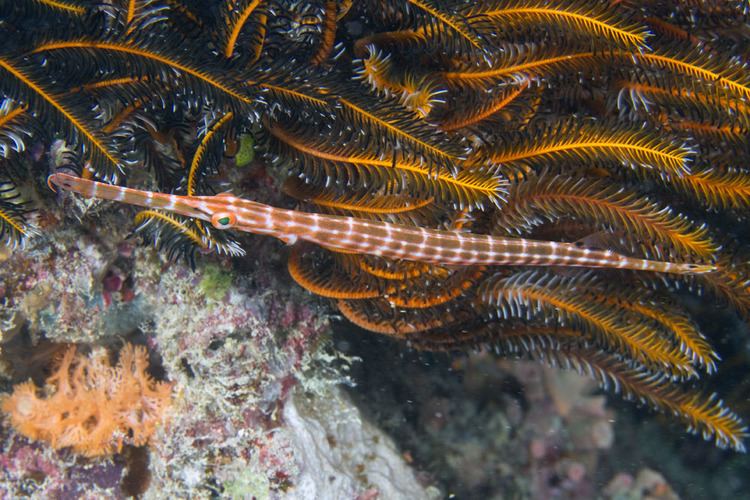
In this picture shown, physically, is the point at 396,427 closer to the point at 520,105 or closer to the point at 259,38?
the point at 520,105

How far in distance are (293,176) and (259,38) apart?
41.9 inches

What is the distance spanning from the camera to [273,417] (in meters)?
4.16

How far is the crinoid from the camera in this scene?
3061mm

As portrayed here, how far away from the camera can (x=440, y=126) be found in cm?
376

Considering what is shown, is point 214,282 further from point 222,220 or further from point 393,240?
point 393,240

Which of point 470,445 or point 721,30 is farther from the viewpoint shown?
point 470,445

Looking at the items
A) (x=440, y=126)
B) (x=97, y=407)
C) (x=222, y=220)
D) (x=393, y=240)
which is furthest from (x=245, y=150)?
(x=97, y=407)

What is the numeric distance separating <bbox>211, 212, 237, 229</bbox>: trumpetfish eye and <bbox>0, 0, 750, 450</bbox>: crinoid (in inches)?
8.9

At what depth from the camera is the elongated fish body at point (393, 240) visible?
10.9 feet

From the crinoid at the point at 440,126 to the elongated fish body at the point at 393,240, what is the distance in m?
0.15

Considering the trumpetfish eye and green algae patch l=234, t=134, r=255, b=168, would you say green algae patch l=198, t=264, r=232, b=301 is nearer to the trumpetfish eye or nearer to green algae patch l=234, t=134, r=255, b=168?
the trumpetfish eye

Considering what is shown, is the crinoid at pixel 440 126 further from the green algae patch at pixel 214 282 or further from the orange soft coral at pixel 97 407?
the orange soft coral at pixel 97 407

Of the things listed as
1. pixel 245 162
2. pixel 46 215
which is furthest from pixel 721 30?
pixel 46 215

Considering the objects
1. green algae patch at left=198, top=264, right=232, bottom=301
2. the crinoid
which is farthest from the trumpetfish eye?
green algae patch at left=198, top=264, right=232, bottom=301
